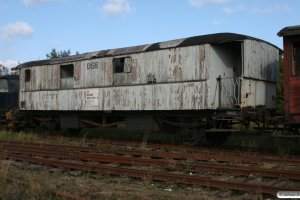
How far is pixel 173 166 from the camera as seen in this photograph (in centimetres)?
907

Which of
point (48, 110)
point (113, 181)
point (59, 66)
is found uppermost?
point (59, 66)

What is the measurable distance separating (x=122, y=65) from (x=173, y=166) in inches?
290

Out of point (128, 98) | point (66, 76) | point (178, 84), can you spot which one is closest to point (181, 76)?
point (178, 84)

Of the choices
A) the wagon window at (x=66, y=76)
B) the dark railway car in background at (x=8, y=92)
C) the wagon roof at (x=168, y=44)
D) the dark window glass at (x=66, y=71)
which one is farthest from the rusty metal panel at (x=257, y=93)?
the dark railway car in background at (x=8, y=92)

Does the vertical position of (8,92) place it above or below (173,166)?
above

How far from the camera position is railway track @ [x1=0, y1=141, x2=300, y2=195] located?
7.31 m

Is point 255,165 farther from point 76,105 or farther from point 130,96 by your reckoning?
point 76,105

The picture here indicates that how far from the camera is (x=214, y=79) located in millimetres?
13258

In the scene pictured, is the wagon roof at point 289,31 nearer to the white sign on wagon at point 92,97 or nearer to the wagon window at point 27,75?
the white sign on wagon at point 92,97

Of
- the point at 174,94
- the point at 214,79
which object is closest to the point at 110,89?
the point at 174,94

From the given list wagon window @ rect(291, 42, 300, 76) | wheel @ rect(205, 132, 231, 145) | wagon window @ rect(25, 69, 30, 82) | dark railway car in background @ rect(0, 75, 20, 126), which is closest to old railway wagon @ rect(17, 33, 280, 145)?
wheel @ rect(205, 132, 231, 145)

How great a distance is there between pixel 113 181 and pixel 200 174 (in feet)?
5.93

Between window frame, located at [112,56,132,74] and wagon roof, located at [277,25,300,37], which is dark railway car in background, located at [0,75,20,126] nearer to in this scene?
window frame, located at [112,56,132,74]

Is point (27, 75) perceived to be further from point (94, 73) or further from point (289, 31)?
point (289, 31)
